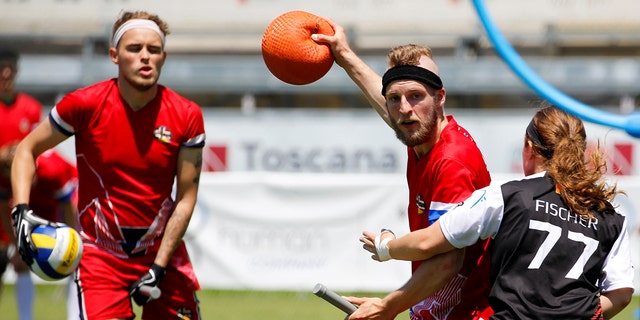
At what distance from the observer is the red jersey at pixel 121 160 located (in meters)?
5.76

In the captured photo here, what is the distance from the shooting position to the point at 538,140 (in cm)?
421

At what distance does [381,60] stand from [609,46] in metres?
3.88

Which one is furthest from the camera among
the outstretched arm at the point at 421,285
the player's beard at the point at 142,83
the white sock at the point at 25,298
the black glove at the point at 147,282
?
the white sock at the point at 25,298

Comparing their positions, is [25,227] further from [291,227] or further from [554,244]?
[291,227]

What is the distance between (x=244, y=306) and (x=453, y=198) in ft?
22.7

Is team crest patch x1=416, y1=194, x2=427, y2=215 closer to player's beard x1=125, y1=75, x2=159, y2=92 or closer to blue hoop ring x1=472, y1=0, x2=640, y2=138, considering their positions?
blue hoop ring x1=472, y1=0, x2=640, y2=138

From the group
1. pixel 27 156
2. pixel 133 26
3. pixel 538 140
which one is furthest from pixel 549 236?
pixel 27 156

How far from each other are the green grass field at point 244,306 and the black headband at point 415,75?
4505 mm

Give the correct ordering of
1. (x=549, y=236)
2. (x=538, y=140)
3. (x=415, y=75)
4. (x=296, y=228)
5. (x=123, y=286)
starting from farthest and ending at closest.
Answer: (x=296, y=228)
(x=123, y=286)
(x=415, y=75)
(x=538, y=140)
(x=549, y=236)

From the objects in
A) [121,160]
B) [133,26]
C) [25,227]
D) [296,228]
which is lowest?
[296,228]

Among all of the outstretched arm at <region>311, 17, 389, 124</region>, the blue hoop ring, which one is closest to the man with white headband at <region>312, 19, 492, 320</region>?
the outstretched arm at <region>311, 17, 389, 124</region>

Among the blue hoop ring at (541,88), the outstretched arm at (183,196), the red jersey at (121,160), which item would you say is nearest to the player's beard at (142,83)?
the red jersey at (121,160)

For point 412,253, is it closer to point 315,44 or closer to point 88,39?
point 315,44

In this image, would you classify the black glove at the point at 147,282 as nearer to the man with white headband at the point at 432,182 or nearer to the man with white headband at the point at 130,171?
the man with white headband at the point at 130,171
